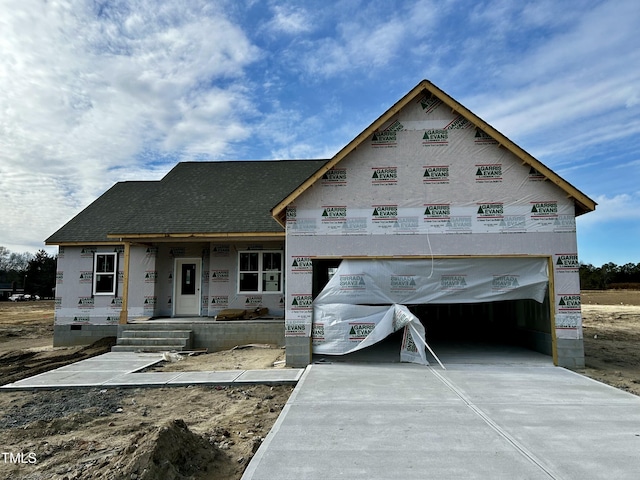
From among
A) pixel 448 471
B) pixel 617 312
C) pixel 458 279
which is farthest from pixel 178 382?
pixel 617 312

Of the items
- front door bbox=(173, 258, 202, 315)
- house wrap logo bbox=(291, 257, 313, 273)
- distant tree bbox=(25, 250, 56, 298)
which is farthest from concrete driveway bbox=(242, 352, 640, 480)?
distant tree bbox=(25, 250, 56, 298)

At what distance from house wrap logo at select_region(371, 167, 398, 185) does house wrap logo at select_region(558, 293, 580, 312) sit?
4.63 m

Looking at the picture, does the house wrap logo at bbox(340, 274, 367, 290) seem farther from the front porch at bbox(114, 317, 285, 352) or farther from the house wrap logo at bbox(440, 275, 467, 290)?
the front porch at bbox(114, 317, 285, 352)

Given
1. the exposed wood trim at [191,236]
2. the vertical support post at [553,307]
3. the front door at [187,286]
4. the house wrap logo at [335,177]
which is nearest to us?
the vertical support post at [553,307]

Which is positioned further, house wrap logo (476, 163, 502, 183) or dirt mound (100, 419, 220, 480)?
house wrap logo (476, 163, 502, 183)

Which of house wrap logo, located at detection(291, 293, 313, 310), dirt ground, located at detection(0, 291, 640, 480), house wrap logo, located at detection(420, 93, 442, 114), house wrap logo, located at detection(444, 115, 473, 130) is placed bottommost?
dirt ground, located at detection(0, 291, 640, 480)

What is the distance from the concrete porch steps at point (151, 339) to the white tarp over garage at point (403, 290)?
4.77m

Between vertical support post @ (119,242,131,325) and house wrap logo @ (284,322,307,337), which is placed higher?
vertical support post @ (119,242,131,325)

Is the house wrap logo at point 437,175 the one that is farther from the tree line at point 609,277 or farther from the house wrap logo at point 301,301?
the tree line at point 609,277

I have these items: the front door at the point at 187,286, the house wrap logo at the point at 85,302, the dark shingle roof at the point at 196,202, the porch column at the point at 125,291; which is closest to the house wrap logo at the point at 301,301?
the dark shingle roof at the point at 196,202

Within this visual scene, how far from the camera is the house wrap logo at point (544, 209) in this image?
31.8 feet

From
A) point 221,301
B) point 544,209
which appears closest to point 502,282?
point 544,209

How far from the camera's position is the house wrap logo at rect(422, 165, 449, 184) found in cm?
999

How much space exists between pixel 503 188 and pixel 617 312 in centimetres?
2189
